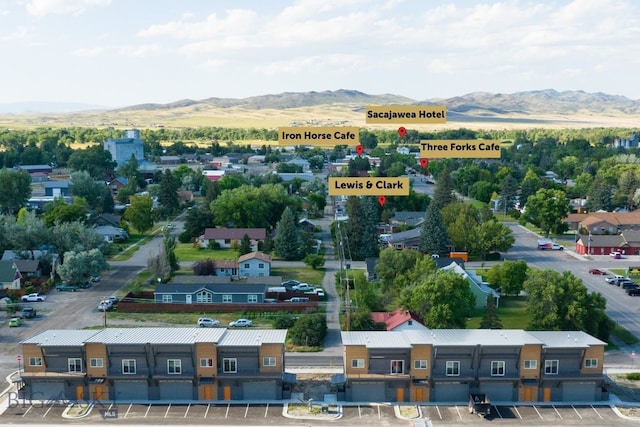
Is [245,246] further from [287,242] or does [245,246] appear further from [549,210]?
[549,210]

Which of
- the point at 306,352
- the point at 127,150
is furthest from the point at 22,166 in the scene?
the point at 306,352

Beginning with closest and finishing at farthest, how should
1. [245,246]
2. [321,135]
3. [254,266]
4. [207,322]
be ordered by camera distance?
1. [321,135]
2. [207,322]
3. [254,266]
4. [245,246]

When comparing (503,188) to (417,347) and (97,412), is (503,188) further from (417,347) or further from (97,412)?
(97,412)

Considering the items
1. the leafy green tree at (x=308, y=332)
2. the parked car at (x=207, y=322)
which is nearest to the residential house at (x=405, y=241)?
the parked car at (x=207, y=322)

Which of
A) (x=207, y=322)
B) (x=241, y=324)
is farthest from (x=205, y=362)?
(x=207, y=322)

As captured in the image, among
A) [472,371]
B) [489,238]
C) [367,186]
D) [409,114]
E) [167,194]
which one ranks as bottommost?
[489,238]

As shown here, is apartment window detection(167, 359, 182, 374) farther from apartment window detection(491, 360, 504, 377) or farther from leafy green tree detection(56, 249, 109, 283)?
leafy green tree detection(56, 249, 109, 283)
